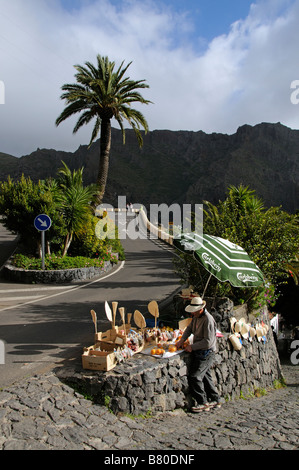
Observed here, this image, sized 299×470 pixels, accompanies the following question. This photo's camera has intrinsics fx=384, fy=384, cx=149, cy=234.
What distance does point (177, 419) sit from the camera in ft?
21.4

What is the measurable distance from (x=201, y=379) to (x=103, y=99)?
22303mm

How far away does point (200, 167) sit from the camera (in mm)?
189500

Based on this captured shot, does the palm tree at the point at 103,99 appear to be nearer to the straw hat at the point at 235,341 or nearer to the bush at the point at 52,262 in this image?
the bush at the point at 52,262

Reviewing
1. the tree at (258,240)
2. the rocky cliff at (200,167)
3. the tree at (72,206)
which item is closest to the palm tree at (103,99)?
the tree at (72,206)

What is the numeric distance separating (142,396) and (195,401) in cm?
133

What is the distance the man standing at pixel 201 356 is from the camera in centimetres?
696

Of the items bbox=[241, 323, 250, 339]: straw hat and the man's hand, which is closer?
the man's hand

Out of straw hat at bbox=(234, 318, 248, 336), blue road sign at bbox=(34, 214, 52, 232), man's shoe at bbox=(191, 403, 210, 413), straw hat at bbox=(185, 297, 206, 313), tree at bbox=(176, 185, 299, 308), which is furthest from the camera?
blue road sign at bbox=(34, 214, 52, 232)

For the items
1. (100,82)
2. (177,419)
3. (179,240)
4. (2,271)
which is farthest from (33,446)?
(100,82)

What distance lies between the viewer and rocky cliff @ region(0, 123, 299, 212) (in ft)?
497

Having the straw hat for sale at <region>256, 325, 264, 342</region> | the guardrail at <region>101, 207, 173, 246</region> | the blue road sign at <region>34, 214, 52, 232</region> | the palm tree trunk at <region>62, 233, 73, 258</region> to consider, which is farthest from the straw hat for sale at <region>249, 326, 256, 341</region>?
the guardrail at <region>101, 207, 173, 246</region>

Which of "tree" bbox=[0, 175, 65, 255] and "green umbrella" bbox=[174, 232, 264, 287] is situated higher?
"tree" bbox=[0, 175, 65, 255]

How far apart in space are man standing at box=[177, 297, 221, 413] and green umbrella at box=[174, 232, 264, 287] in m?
1.22

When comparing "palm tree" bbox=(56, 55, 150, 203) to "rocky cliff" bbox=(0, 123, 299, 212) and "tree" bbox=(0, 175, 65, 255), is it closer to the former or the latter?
"tree" bbox=(0, 175, 65, 255)
